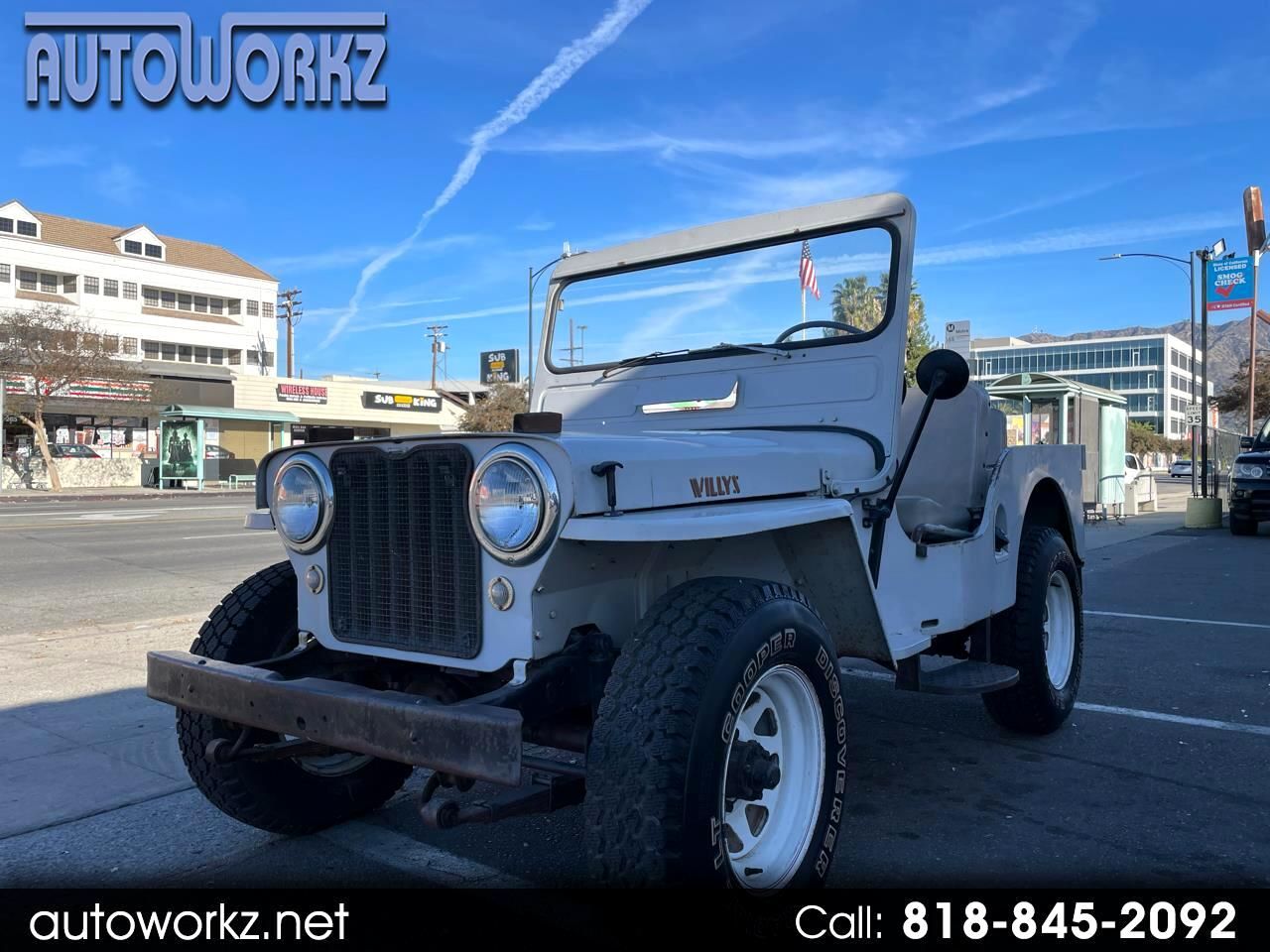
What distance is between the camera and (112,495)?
29.2 m

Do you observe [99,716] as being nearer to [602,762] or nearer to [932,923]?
[602,762]

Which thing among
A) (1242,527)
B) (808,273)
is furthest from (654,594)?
(1242,527)

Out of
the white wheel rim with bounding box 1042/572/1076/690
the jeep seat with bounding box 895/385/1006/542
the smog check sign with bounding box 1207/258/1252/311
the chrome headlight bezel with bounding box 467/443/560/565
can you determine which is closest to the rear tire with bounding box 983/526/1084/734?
the white wheel rim with bounding box 1042/572/1076/690

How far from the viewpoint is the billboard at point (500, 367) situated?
4989 centimetres

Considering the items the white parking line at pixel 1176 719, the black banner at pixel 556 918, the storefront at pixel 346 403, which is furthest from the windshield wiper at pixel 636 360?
the storefront at pixel 346 403

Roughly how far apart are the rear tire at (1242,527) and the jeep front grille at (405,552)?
1692cm

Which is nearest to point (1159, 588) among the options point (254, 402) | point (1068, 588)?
point (1068, 588)

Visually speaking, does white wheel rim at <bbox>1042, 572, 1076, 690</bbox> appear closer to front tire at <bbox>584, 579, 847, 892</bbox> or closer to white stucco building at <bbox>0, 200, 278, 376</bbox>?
front tire at <bbox>584, 579, 847, 892</bbox>

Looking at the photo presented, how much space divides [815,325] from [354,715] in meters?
2.44

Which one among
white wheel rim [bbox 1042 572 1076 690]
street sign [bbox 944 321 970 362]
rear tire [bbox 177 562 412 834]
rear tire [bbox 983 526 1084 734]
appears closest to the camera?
rear tire [bbox 177 562 412 834]

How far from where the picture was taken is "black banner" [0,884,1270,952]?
2639 millimetres

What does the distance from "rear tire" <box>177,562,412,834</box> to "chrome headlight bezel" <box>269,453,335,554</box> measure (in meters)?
0.30

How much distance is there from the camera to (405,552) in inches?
106

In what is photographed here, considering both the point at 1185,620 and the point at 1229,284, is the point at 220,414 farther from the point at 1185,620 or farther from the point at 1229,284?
the point at 1185,620
